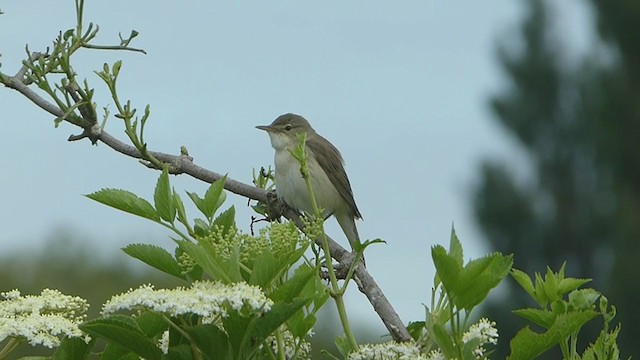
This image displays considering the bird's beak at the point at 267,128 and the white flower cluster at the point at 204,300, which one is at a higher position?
the bird's beak at the point at 267,128

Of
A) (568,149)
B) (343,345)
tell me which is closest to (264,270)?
(343,345)

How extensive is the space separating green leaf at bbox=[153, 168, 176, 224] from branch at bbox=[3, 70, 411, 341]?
327 millimetres

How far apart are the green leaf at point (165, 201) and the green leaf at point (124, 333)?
0.62ft

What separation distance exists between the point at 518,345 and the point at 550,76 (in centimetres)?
3380

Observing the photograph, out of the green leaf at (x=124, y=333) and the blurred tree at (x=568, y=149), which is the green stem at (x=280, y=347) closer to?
the green leaf at (x=124, y=333)

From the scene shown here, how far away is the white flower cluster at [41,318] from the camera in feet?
5.78

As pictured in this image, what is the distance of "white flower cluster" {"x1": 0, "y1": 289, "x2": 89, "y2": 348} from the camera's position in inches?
69.4

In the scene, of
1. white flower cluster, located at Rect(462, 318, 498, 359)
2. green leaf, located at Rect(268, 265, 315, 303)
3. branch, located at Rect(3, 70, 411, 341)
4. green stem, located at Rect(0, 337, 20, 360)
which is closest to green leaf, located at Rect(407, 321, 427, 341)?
branch, located at Rect(3, 70, 411, 341)

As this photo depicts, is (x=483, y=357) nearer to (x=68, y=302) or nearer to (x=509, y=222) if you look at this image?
Answer: (x=68, y=302)

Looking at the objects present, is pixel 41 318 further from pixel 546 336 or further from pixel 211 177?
pixel 546 336

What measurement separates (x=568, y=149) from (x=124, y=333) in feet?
110

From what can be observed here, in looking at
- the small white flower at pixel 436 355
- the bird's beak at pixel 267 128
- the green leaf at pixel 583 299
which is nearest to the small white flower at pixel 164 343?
the small white flower at pixel 436 355

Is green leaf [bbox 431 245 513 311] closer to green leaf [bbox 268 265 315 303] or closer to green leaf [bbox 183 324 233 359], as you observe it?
green leaf [bbox 268 265 315 303]

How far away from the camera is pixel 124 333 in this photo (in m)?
1.65
